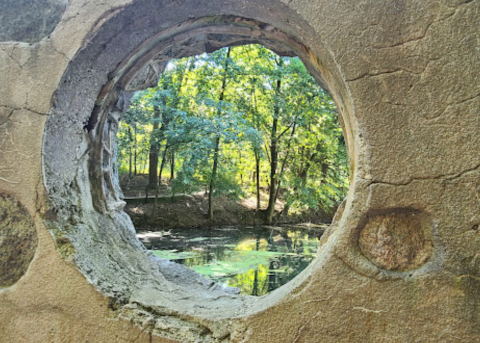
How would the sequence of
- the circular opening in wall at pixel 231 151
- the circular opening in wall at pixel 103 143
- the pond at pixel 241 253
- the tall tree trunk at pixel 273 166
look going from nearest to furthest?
1. the circular opening in wall at pixel 103 143
2. the pond at pixel 241 253
3. the circular opening in wall at pixel 231 151
4. the tall tree trunk at pixel 273 166

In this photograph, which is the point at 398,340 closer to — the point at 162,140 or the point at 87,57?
the point at 87,57

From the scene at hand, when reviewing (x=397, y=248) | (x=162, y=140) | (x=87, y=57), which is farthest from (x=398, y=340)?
(x=162, y=140)

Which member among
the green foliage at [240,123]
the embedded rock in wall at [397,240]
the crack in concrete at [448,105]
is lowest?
the embedded rock in wall at [397,240]

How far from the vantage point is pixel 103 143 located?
8.55 feet

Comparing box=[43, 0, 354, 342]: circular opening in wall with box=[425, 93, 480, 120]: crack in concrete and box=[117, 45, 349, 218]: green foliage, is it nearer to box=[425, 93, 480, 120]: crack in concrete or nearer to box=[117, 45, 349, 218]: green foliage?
box=[425, 93, 480, 120]: crack in concrete

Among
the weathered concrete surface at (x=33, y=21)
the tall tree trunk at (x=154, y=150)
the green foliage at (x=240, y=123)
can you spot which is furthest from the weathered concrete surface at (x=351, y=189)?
the tall tree trunk at (x=154, y=150)

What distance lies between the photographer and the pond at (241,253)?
4633mm

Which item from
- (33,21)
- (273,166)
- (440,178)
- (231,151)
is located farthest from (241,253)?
(273,166)

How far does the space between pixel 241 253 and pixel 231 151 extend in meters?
5.51

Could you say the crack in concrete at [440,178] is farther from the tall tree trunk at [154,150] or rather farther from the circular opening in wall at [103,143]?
the tall tree trunk at [154,150]

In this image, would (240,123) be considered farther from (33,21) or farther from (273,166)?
(33,21)

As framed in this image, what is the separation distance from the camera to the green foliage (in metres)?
9.12

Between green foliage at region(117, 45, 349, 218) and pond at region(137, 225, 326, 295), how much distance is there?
180 centimetres

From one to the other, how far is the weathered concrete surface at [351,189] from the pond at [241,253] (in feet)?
7.90
